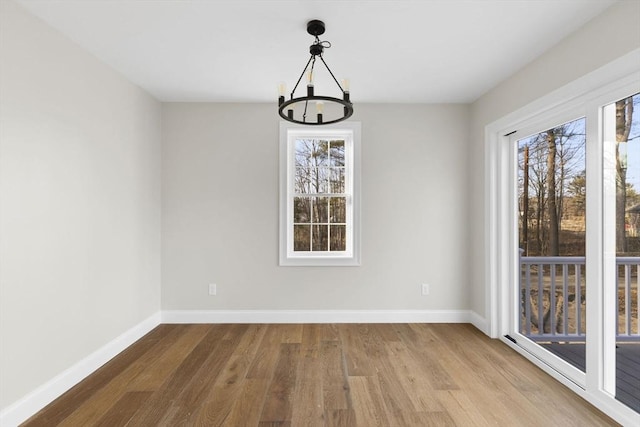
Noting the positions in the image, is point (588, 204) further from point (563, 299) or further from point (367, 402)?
point (367, 402)

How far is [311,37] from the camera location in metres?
2.47

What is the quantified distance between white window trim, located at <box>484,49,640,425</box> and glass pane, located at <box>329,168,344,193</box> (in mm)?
1593

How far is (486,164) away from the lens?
3.53 m

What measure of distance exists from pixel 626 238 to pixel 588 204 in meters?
0.31

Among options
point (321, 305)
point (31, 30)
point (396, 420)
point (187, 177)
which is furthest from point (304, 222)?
point (31, 30)

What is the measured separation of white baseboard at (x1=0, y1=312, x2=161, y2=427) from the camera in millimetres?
2012

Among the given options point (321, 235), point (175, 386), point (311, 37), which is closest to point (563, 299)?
point (321, 235)

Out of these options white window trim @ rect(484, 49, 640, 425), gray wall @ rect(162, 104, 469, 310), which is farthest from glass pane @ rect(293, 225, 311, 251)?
white window trim @ rect(484, 49, 640, 425)

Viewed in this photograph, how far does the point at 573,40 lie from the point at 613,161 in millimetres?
921

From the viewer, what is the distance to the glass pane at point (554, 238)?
254 cm

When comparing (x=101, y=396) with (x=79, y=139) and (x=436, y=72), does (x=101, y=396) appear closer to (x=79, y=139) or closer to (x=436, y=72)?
(x=79, y=139)

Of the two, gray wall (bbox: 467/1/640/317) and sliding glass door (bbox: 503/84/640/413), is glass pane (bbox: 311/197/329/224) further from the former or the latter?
sliding glass door (bbox: 503/84/640/413)

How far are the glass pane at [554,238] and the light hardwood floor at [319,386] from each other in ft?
1.30

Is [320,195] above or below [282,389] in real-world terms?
above
